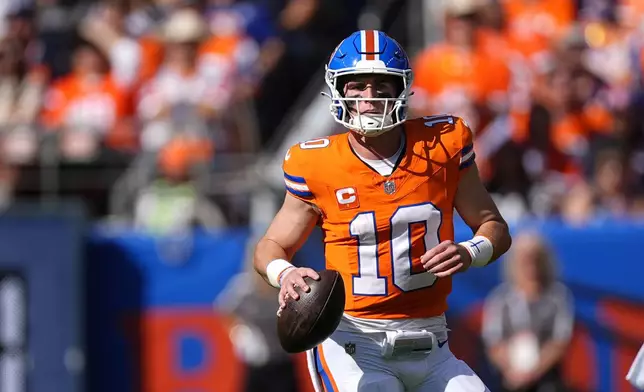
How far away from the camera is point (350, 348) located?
14.6ft

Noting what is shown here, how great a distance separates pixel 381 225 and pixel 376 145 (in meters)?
0.32

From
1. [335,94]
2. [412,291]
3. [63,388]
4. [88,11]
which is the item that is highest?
[88,11]

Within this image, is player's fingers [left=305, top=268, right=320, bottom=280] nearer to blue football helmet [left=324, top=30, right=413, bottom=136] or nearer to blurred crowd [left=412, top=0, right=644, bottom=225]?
blue football helmet [left=324, top=30, right=413, bottom=136]

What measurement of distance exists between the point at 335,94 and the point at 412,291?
30.8 inches

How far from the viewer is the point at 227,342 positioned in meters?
8.63

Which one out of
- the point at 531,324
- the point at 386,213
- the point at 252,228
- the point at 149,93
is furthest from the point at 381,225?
the point at 149,93

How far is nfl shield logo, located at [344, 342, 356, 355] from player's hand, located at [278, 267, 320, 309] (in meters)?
0.37

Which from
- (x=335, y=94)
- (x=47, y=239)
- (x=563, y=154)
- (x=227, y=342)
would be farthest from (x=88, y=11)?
(x=335, y=94)

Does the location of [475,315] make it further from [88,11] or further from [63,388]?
[88,11]

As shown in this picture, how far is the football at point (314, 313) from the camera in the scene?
4125mm

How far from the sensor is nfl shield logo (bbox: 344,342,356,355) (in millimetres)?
4457

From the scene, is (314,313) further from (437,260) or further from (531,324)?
(531,324)

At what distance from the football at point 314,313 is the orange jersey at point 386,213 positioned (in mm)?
280

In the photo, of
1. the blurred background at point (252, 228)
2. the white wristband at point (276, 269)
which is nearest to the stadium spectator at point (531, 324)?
the blurred background at point (252, 228)
